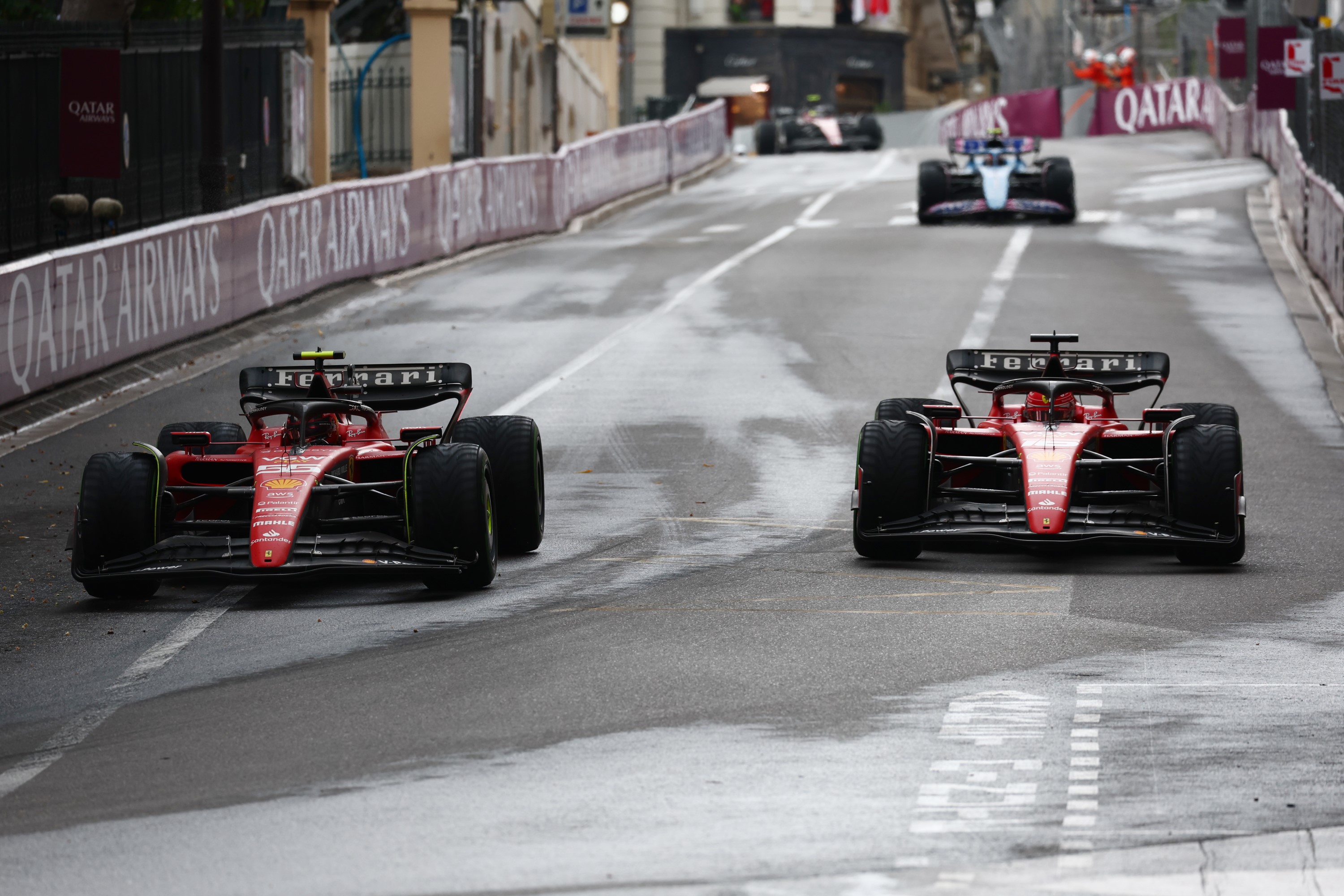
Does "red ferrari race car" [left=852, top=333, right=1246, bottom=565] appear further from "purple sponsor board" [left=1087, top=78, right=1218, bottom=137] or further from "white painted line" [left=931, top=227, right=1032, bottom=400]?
"purple sponsor board" [left=1087, top=78, right=1218, bottom=137]

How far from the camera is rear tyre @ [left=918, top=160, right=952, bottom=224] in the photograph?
32844 mm

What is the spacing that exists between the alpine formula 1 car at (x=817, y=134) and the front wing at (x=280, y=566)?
156 ft

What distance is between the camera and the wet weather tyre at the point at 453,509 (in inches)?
397

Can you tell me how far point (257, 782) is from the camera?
693 cm

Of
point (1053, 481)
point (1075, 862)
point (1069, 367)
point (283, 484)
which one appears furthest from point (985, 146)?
point (1075, 862)

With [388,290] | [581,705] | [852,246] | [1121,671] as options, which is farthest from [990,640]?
[852,246]

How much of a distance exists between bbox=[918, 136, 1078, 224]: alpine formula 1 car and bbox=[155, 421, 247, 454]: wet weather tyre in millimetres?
22314

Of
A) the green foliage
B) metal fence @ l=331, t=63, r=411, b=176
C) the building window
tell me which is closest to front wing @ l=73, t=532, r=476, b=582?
the green foliage

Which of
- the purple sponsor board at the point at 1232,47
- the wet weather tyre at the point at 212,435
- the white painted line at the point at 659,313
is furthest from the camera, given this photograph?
the purple sponsor board at the point at 1232,47

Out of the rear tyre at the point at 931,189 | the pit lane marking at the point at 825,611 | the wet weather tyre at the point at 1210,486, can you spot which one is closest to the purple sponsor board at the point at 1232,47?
the rear tyre at the point at 931,189

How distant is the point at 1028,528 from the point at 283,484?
3711mm

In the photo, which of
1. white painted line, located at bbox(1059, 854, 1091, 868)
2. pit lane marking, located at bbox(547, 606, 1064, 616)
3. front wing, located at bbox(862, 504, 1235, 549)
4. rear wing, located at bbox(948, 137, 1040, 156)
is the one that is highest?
rear wing, located at bbox(948, 137, 1040, 156)

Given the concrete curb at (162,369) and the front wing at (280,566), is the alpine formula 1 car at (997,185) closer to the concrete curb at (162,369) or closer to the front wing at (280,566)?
the concrete curb at (162,369)

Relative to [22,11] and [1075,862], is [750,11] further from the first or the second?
[1075,862]
